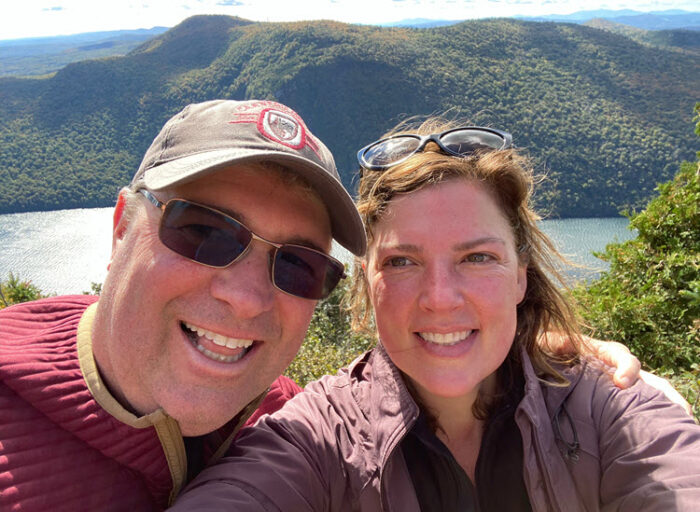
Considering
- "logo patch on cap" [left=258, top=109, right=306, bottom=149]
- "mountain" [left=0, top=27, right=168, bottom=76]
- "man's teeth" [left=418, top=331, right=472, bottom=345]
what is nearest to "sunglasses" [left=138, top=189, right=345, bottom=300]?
"logo patch on cap" [left=258, top=109, right=306, bottom=149]

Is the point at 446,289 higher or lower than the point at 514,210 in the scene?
lower

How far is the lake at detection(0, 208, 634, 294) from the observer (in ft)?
133

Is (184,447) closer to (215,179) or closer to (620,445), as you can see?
(215,179)

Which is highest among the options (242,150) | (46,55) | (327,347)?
(242,150)

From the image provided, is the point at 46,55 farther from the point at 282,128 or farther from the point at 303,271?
the point at 303,271

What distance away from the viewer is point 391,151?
2078 mm

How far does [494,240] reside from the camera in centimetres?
179

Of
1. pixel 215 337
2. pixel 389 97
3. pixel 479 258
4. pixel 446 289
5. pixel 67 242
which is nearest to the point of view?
pixel 215 337

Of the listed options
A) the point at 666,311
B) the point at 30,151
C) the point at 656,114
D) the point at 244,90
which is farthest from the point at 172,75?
the point at 666,311

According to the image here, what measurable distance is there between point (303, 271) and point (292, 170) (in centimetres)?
30

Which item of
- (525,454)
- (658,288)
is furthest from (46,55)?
(525,454)

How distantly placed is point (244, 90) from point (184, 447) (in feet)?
251

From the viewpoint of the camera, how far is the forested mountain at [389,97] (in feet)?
159

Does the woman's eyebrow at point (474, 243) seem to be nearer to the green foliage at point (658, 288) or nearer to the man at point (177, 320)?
the man at point (177, 320)
